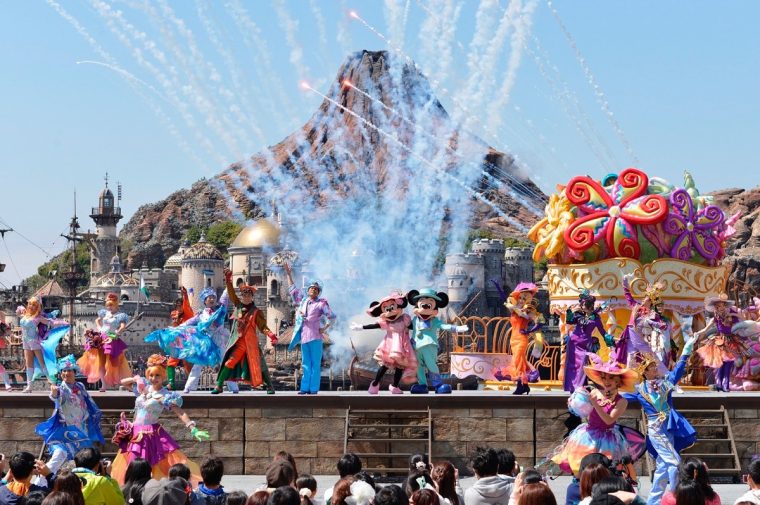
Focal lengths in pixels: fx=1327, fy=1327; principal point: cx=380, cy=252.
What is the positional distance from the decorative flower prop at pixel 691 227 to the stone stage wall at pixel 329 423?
516cm

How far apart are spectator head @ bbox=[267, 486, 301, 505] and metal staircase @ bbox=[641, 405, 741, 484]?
8728 millimetres

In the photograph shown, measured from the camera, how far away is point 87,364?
19.4 m

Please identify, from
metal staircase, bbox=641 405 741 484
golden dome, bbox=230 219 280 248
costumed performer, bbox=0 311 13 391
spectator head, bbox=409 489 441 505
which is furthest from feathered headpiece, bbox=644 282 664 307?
golden dome, bbox=230 219 280 248

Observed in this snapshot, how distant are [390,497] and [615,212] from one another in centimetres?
1426

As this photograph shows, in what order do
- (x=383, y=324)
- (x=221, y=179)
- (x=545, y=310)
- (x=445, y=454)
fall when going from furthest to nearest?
1. (x=221, y=179)
2. (x=545, y=310)
3. (x=383, y=324)
4. (x=445, y=454)

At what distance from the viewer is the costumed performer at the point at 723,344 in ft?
65.1

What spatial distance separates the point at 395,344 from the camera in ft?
59.2

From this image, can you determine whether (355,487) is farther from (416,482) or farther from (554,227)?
(554,227)

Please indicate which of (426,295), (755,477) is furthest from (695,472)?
(426,295)

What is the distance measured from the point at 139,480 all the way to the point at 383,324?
7.78m

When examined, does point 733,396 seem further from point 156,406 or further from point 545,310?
point 545,310

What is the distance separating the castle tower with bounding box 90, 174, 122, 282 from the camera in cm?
15812

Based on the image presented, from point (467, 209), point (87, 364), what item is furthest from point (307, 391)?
point (467, 209)

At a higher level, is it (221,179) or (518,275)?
(221,179)
